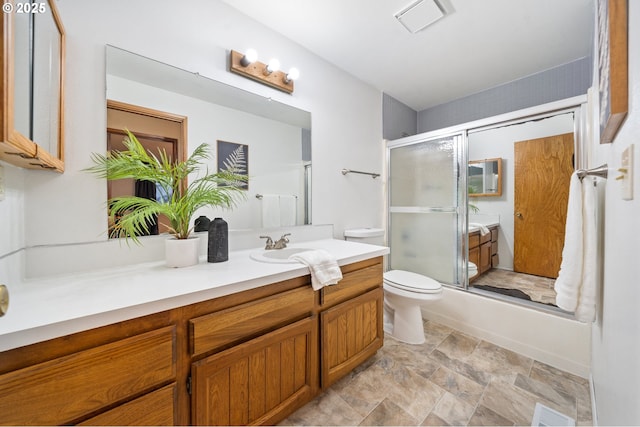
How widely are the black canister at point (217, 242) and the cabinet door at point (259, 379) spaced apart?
47cm

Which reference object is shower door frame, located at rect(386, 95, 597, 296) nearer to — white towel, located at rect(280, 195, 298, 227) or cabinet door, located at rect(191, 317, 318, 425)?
white towel, located at rect(280, 195, 298, 227)

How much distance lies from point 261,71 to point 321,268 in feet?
4.57

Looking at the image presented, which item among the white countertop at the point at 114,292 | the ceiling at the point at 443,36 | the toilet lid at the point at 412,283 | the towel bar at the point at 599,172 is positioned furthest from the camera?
the toilet lid at the point at 412,283

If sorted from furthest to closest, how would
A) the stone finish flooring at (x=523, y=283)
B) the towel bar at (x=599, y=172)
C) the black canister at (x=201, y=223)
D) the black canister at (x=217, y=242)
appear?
the stone finish flooring at (x=523, y=283), the black canister at (x=201, y=223), the black canister at (x=217, y=242), the towel bar at (x=599, y=172)

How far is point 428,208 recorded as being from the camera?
242 centimetres

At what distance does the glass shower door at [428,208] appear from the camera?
2236 mm

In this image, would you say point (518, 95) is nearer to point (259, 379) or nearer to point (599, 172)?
point (599, 172)

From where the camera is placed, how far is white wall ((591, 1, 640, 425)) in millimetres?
502

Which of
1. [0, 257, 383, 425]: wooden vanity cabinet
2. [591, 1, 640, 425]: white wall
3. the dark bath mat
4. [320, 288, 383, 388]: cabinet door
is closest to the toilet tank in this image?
[320, 288, 383, 388]: cabinet door

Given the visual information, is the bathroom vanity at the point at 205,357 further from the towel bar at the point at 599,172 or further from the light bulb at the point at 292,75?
the light bulb at the point at 292,75

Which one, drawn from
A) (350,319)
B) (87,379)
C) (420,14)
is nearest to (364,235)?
(350,319)

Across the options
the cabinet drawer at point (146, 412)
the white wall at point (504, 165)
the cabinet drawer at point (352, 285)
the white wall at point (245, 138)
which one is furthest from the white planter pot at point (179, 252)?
the white wall at point (504, 165)

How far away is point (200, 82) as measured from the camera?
1.43 meters

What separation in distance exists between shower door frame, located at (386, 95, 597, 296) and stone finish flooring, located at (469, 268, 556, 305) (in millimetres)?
317
